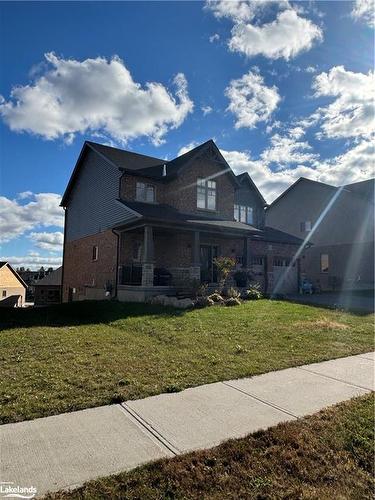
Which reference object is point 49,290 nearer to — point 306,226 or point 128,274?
point 128,274

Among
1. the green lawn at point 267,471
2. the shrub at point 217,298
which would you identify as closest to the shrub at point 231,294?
the shrub at point 217,298

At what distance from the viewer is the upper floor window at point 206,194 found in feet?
68.9

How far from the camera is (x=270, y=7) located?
35.0 ft

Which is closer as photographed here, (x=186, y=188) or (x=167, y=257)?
(x=167, y=257)

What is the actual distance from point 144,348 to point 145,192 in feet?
44.3

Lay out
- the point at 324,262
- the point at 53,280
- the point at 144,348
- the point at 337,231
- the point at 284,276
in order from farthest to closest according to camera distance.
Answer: the point at 53,280 → the point at 324,262 → the point at 337,231 → the point at 284,276 → the point at 144,348

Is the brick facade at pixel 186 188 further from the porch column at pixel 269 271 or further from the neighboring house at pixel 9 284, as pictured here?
the neighboring house at pixel 9 284

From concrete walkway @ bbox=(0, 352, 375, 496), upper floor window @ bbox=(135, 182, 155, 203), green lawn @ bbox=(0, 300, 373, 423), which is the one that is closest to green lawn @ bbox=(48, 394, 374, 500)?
concrete walkway @ bbox=(0, 352, 375, 496)

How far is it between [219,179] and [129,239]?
7.15m

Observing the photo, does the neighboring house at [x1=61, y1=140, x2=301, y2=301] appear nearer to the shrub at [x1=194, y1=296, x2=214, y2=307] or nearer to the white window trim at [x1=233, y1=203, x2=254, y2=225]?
the white window trim at [x1=233, y1=203, x2=254, y2=225]

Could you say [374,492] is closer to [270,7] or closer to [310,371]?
[310,371]

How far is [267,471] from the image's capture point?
3098 millimetres

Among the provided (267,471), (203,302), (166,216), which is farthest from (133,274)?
(267,471)

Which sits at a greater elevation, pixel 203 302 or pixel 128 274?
pixel 128 274
